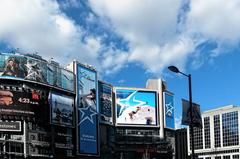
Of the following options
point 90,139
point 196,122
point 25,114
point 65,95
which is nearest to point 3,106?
point 25,114

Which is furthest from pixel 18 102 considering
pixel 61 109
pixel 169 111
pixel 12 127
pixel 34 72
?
pixel 169 111

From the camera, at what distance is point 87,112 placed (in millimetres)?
155750

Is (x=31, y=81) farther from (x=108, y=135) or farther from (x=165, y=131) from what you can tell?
(x=165, y=131)

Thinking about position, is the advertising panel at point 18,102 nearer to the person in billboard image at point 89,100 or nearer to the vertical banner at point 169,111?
the person in billboard image at point 89,100

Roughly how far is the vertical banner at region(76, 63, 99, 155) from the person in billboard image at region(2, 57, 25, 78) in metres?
21.6

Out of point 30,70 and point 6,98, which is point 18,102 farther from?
point 30,70

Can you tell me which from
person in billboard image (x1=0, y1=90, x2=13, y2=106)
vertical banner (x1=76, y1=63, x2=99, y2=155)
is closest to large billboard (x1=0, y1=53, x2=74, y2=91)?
person in billboard image (x1=0, y1=90, x2=13, y2=106)

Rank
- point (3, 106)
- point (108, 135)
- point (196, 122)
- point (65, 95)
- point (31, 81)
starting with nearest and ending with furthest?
point (196, 122) → point (3, 106) → point (31, 81) → point (65, 95) → point (108, 135)

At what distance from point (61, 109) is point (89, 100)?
14.6 m

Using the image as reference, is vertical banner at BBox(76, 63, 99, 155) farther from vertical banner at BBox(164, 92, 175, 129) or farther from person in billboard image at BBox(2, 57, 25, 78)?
vertical banner at BBox(164, 92, 175, 129)

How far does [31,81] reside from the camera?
139250 millimetres

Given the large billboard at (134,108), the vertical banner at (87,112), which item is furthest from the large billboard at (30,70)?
the large billboard at (134,108)

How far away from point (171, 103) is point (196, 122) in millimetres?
159281

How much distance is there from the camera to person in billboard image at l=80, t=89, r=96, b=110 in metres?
156
